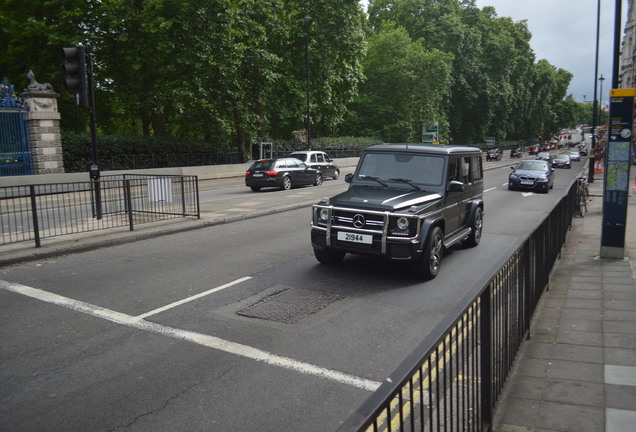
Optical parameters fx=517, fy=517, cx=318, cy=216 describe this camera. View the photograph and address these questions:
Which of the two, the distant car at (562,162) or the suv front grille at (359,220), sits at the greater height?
the suv front grille at (359,220)

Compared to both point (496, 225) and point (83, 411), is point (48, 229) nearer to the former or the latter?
point (83, 411)

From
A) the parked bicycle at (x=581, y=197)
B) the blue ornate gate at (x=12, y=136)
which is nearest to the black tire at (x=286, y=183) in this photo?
the blue ornate gate at (x=12, y=136)

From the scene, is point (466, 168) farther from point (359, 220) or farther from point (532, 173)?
point (532, 173)

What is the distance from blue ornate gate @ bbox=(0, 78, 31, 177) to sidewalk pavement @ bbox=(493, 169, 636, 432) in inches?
874

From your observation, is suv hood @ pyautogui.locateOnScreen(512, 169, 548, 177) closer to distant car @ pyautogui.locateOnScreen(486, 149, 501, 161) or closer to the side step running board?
the side step running board

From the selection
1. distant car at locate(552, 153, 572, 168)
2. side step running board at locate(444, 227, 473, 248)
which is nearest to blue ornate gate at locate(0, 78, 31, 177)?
side step running board at locate(444, 227, 473, 248)

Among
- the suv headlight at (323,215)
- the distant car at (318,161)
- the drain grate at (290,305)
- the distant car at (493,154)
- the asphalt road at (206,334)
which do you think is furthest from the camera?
Result: the distant car at (493,154)

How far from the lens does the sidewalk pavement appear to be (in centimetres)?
367

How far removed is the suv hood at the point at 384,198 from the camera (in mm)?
7566

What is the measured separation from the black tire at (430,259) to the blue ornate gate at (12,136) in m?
20.7

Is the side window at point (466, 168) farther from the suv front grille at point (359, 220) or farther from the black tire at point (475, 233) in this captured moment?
the suv front grille at point (359, 220)

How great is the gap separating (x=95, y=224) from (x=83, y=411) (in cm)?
870

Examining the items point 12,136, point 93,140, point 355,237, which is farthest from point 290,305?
point 12,136

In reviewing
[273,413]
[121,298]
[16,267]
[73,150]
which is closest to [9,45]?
[73,150]
